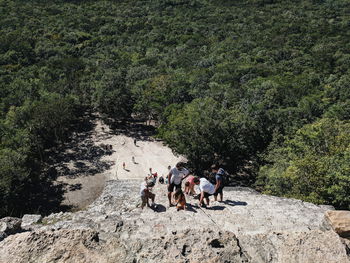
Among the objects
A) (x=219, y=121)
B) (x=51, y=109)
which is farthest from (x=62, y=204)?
(x=219, y=121)

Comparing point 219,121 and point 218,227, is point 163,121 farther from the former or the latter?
point 218,227

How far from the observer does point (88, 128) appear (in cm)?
5003

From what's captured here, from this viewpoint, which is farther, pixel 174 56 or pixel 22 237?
pixel 174 56

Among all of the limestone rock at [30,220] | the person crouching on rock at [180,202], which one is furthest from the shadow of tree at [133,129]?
the person crouching on rock at [180,202]

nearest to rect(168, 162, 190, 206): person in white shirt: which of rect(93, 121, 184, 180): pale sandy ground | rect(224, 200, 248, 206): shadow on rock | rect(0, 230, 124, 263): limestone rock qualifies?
rect(224, 200, 248, 206): shadow on rock

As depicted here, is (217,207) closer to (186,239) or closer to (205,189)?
(205,189)

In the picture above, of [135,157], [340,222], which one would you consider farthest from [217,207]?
[135,157]

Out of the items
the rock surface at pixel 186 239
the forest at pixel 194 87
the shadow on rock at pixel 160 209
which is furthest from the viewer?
the forest at pixel 194 87

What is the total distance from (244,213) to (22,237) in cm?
913

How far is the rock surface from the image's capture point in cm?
638

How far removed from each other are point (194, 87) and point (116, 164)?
24598mm

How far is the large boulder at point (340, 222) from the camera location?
8469mm

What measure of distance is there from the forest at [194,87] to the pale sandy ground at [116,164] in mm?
3165

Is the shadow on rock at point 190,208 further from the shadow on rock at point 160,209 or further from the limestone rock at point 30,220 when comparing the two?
the limestone rock at point 30,220
